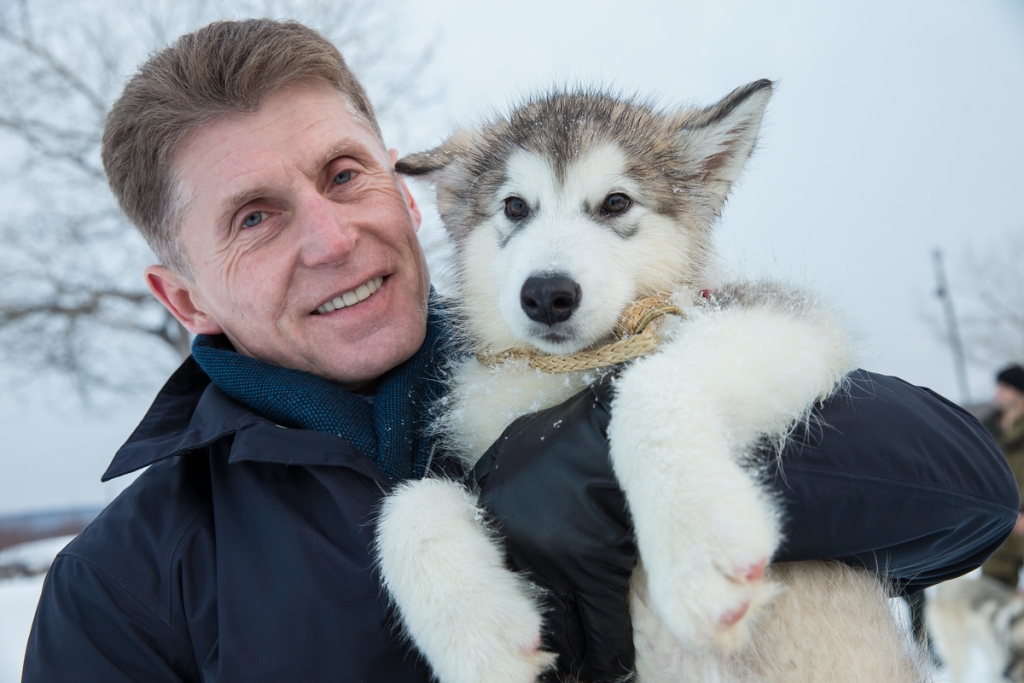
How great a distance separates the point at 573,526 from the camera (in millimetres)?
1723

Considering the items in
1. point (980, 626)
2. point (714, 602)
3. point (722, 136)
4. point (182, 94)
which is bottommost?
point (980, 626)

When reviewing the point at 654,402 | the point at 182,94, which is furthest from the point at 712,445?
the point at 182,94

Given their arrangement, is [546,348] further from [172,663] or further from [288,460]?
[172,663]

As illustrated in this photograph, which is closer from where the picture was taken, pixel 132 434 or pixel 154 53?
pixel 132 434

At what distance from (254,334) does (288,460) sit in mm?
770

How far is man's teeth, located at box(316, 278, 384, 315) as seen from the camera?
2531 mm

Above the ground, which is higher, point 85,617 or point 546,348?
point 546,348

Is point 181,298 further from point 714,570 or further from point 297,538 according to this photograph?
point 714,570

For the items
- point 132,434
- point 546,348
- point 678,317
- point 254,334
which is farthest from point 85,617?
point 678,317

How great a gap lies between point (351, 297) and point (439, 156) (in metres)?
0.77

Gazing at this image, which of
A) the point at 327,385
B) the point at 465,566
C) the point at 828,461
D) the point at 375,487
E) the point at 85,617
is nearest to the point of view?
the point at 828,461

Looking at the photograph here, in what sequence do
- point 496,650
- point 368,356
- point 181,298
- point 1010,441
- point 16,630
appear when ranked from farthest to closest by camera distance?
point 1010,441
point 16,630
point 181,298
point 368,356
point 496,650

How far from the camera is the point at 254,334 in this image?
2590 mm

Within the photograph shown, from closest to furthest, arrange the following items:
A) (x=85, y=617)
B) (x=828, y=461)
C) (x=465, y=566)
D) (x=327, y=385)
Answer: (x=828, y=461), (x=465, y=566), (x=85, y=617), (x=327, y=385)
